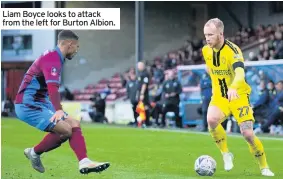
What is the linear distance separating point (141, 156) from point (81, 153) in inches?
169

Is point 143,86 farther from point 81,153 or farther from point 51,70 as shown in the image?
point 51,70

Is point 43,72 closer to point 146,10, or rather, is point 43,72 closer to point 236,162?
point 236,162

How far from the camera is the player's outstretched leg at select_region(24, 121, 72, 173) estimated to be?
877cm

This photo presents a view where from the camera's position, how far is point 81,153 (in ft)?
28.2

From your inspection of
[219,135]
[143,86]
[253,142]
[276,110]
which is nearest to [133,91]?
[143,86]

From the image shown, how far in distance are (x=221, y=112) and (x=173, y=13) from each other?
30.6 m

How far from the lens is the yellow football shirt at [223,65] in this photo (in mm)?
9781

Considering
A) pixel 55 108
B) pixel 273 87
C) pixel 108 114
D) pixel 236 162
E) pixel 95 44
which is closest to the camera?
pixel 55 108

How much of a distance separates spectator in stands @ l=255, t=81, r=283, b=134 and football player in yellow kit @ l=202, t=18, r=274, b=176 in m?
9.94

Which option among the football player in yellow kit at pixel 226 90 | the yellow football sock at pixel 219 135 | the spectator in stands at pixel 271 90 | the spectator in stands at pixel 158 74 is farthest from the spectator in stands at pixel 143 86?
the football player in yellow kit at pixel 226 90

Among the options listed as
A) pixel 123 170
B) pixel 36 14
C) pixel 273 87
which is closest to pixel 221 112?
pixel 123 170

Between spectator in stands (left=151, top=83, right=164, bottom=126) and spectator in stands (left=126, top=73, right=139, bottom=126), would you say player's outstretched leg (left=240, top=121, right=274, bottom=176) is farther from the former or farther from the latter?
spectator in stands (left=151, top=83, right=164, bottom=126)

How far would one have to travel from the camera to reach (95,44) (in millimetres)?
38844
